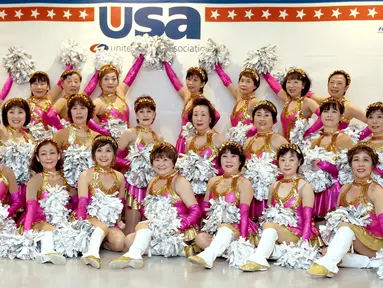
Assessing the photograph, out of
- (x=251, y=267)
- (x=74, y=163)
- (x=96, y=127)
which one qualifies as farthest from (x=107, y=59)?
(x=251, y=267)

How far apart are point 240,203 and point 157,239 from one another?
647 millimetres

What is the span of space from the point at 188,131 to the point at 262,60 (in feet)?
3.11

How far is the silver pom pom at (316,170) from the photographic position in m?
4.91

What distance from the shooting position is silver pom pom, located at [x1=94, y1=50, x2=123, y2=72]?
19.4 feet

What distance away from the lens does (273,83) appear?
5.84 metres

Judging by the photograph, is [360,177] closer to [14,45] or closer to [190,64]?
[190,64]

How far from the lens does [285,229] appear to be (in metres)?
4.50

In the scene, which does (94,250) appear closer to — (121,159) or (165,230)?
(165,230)

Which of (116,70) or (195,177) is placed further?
(116,70)

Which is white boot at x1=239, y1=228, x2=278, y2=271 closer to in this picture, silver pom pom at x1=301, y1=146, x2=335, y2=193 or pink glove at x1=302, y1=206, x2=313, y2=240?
pink glove at x1=302, y1=206, x2=313, y2=240

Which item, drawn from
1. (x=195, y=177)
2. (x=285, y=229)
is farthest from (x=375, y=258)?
(x=195, y=177)

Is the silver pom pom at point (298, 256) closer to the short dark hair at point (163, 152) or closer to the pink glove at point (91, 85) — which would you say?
the short dark hair at point (163, 152)

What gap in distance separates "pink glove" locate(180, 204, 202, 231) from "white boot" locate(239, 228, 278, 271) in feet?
1.73

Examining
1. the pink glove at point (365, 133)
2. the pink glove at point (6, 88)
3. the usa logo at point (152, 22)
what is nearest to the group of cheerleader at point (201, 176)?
the pink glove at point (365, 133)
